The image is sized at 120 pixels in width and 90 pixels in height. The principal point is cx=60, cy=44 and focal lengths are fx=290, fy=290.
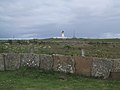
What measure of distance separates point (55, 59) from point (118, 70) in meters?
2.78

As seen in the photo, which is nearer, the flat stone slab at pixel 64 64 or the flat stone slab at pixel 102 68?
the flat stone slab at pixel 102 68

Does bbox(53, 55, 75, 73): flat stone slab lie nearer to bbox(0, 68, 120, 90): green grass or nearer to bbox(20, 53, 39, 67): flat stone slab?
bbox(0, 68, 120, 90): green grass

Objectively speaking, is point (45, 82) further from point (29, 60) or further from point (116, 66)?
point (116, 66)

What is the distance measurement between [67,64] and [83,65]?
2.31ft

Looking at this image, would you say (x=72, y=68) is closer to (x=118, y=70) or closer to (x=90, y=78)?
(x=90, y=78)

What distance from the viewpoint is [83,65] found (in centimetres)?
1238

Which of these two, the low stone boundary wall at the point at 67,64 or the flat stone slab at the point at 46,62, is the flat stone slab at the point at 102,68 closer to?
the low stone boundary wall at the point at 67,64

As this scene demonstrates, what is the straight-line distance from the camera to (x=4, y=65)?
43.3ft

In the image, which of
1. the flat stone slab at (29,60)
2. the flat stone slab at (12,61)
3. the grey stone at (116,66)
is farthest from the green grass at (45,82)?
the grey stone at (116,66)

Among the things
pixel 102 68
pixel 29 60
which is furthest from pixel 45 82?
pixel 102 68

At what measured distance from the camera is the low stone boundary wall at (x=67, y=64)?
39.0 feet

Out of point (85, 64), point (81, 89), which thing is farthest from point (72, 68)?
point (81, 89)

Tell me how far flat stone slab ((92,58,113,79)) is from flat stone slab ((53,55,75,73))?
3.18 ft

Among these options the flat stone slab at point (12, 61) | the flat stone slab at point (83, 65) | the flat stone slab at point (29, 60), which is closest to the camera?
the flat stone slab at point (83, 65)
